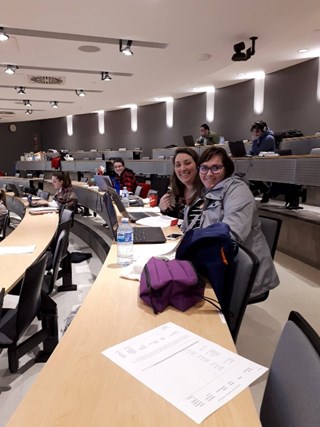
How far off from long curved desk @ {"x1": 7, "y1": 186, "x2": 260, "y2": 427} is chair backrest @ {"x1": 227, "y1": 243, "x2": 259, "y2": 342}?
189mm

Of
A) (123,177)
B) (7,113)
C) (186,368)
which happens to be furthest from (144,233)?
(7,113)

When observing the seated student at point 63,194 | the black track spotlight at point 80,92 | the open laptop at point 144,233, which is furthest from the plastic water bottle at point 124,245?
the black track spotlight at point 80,92

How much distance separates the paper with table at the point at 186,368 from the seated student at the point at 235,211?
0.78 m

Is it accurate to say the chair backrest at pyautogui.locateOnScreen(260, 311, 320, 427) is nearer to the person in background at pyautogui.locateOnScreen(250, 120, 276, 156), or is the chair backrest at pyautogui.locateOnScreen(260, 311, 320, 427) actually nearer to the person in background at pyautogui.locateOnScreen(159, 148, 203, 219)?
the person in background at pyautogui.locateOnScreen(159, 148, 203, 219)

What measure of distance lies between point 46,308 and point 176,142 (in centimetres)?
961

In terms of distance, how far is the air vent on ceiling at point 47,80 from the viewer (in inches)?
290

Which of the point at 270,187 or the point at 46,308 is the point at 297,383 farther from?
the point at 270,187

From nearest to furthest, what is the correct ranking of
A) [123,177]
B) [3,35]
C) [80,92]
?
[3,35]
[123,177]
[80,92]

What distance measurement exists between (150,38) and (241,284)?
4.52 metres

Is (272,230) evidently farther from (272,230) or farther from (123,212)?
(123,212)

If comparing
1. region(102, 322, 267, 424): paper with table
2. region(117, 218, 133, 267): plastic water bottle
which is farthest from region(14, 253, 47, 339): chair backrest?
region(102, 322, 267, 424): paper with table

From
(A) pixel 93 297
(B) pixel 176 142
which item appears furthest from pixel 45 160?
(A) pixel 93 297

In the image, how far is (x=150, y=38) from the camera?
4.88m

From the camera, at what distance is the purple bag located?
4.08 ft
